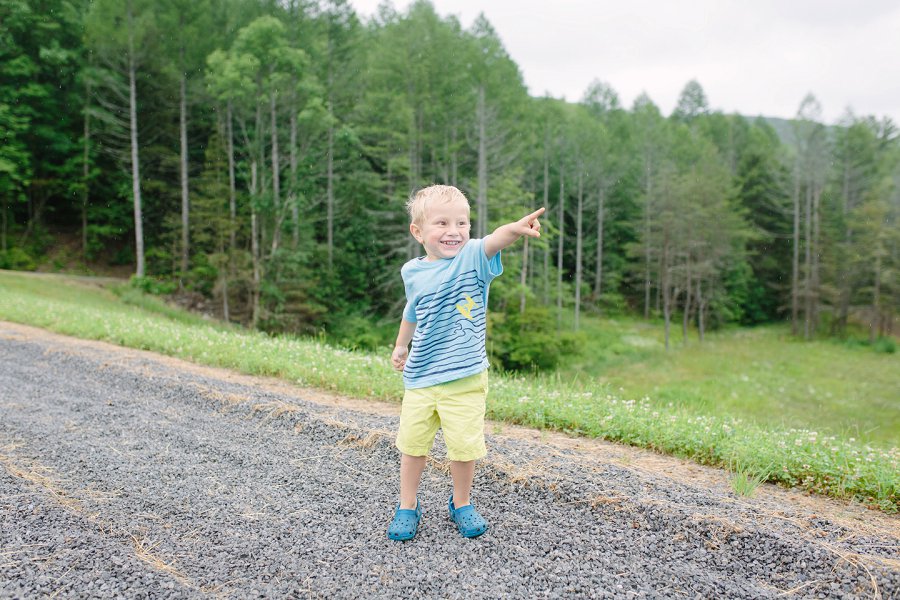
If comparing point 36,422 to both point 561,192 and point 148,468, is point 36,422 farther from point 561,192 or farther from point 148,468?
point 561,192

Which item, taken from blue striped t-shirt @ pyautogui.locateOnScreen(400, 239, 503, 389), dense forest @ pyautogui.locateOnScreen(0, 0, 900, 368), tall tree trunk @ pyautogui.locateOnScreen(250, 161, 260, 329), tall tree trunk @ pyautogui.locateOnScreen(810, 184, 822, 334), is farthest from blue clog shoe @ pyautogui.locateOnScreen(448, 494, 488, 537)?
tall tree trunk @ pyautogui.locateOnScreen(810, 184, 822, 334)

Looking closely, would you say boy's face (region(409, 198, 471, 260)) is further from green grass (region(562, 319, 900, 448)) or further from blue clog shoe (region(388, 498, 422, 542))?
green grass (region(562, 319, 900, 448))

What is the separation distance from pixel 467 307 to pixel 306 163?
2462 centimetres

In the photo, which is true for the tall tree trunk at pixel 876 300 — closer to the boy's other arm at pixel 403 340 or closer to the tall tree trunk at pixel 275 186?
the tall tree trunk at pixel 275 186

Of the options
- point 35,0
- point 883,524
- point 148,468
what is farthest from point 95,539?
point 35,0

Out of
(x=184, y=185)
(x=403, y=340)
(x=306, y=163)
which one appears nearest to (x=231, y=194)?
(x=184, y=185)

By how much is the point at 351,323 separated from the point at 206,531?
2196cm

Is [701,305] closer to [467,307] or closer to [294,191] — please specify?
[294,191]

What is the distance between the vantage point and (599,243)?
44406 mm

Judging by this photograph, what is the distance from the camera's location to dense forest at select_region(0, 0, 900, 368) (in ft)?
81.3

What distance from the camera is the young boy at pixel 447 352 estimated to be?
3.14 meters

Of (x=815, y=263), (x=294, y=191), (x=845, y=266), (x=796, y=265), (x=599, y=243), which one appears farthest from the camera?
(x=599, y=243)

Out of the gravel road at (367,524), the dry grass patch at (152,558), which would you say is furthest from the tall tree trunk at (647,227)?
the dry grass patch at (152,558)

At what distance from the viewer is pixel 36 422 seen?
16.7 feet
